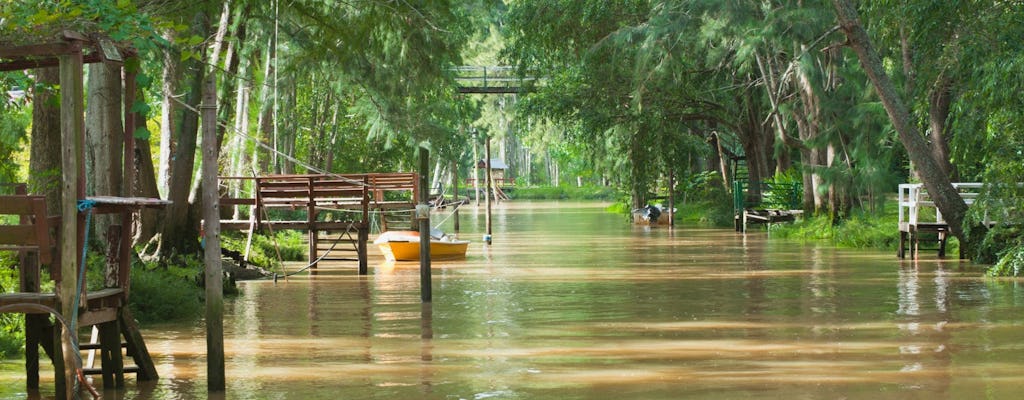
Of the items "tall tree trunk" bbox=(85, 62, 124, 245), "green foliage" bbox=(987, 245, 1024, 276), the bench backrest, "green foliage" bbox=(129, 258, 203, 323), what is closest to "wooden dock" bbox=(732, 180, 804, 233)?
"green foliage" bbox=(987, 245, 1024, 276)

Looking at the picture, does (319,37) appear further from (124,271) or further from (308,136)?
(308,136)

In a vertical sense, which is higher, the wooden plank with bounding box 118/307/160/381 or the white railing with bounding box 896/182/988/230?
the white railing with bounding box 896/182/988/230

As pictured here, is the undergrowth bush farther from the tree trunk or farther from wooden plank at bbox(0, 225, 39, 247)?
wooden plank at bbox(0, 225, 39, 247)

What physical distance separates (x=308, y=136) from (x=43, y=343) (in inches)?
1286

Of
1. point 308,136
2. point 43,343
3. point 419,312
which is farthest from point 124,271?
point 308,136

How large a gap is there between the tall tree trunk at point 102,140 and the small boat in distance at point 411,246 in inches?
442

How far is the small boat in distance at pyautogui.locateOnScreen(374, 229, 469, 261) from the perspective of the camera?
95.8 feet

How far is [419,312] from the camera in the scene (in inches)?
703

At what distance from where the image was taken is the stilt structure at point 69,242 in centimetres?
936

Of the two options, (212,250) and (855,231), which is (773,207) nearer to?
(855,231)

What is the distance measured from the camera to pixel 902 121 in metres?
23.8

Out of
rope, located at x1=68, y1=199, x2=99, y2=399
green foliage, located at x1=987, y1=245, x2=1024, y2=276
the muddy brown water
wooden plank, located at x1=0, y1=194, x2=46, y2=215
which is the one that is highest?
wooden plank, located at x1=0, y1=194, x2=46, y2=215

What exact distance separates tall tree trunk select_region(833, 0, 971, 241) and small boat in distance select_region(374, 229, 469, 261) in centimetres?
1053

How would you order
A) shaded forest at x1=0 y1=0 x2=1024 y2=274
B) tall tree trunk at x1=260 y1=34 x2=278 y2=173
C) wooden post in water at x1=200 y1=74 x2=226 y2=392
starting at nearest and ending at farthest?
1. wooden post in water at x1=200 y1=74 x2=226 y2=392
2. shaded forest at x1=0 y1=0 x2=1024 y2=274
3. tall tree trunk at x1=260 y1=34 x2=278 y2=173
